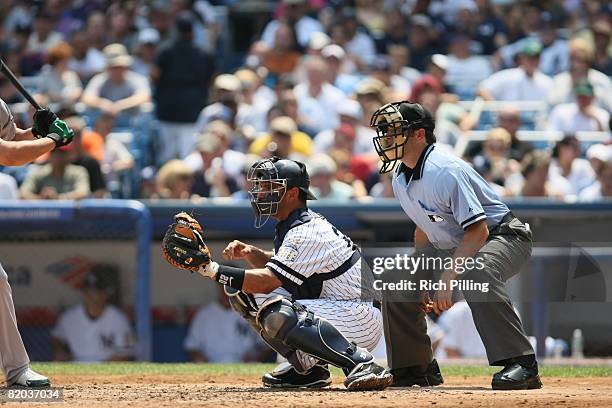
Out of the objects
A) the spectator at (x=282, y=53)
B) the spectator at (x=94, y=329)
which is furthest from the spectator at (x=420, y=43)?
→ the spectator at (x=94, y=329)

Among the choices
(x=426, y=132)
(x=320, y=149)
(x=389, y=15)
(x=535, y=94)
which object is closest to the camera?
(x=426, y=132)

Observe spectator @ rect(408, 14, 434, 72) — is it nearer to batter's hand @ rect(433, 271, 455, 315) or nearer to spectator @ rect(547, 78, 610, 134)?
spectator @ rect(547, 78, 610, 134)

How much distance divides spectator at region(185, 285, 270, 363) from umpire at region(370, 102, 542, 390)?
12.8 feet

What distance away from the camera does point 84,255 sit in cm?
1092

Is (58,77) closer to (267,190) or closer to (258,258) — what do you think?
(258,258)

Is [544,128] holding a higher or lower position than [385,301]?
higher

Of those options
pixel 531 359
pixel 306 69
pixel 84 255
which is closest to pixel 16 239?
pixel 84 255

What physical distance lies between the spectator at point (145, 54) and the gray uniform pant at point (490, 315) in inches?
332

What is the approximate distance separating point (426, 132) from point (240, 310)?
141 centimetres

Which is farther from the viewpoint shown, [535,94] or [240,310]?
[535,94]

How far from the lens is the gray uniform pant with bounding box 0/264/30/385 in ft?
21.5

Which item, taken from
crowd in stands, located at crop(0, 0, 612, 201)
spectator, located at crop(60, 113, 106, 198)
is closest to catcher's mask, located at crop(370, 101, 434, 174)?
crowd in stands, located at crop(0, 0, 612, 201)

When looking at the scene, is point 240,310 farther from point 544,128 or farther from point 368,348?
point 544,128

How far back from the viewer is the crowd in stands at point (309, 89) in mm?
11805
